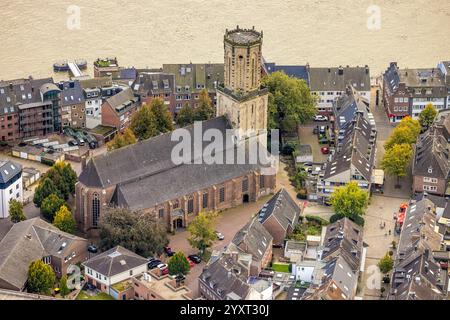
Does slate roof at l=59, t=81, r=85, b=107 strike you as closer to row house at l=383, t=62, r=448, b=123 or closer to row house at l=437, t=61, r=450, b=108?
row house at l=383, t=62, r=448, b=123

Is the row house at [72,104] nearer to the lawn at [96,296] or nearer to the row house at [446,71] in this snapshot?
the lawn at [96,296]

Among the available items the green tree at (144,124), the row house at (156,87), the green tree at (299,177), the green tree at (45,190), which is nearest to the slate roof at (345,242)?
the green tree at (299,177)

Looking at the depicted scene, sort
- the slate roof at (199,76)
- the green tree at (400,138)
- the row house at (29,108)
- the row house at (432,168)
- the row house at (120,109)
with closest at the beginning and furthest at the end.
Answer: the row house at (432,168) < the green tree at (400,138) < the row house at (29,108) < the row house at (120,109) < the slate roof at (199,76)
